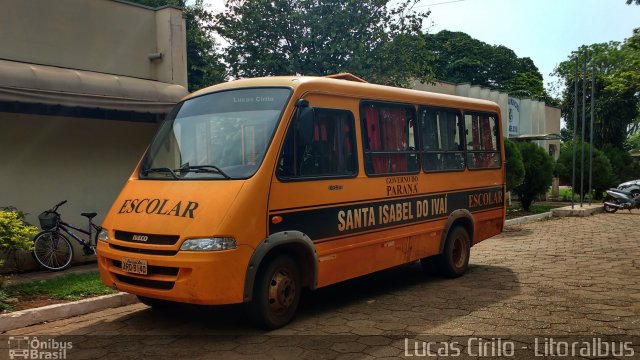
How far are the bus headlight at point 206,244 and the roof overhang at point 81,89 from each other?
14.2 feet

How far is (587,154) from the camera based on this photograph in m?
21.9

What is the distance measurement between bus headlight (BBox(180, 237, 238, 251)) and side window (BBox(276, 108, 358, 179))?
92cm

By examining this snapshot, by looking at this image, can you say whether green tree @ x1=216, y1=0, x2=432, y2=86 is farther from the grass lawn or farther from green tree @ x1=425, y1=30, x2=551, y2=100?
green tree @ x1=425, y1=30, x2=551, y2=100

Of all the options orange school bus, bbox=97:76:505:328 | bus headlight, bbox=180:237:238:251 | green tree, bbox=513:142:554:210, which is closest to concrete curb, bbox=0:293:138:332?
orange school bus, bbox=97:76:505:328

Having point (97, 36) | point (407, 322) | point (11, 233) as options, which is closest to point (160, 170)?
point (11, 233)

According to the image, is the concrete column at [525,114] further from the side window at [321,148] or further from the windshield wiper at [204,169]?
the windshield wiper at [204,169]

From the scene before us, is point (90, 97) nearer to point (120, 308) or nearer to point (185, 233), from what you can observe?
point (120, 308)

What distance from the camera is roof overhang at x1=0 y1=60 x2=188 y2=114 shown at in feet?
25.1

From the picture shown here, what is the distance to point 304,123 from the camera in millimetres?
5594

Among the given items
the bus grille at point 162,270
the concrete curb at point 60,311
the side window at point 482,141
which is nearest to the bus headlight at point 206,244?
the bus grille at point 162,270

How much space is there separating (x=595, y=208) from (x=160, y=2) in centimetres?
1911

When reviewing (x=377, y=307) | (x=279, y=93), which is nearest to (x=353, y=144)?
(x=279, y=93)

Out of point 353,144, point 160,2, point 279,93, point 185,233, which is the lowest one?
point 185,233

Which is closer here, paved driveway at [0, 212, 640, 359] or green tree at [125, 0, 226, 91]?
paved driveway at [0, 212, 640, 359]
